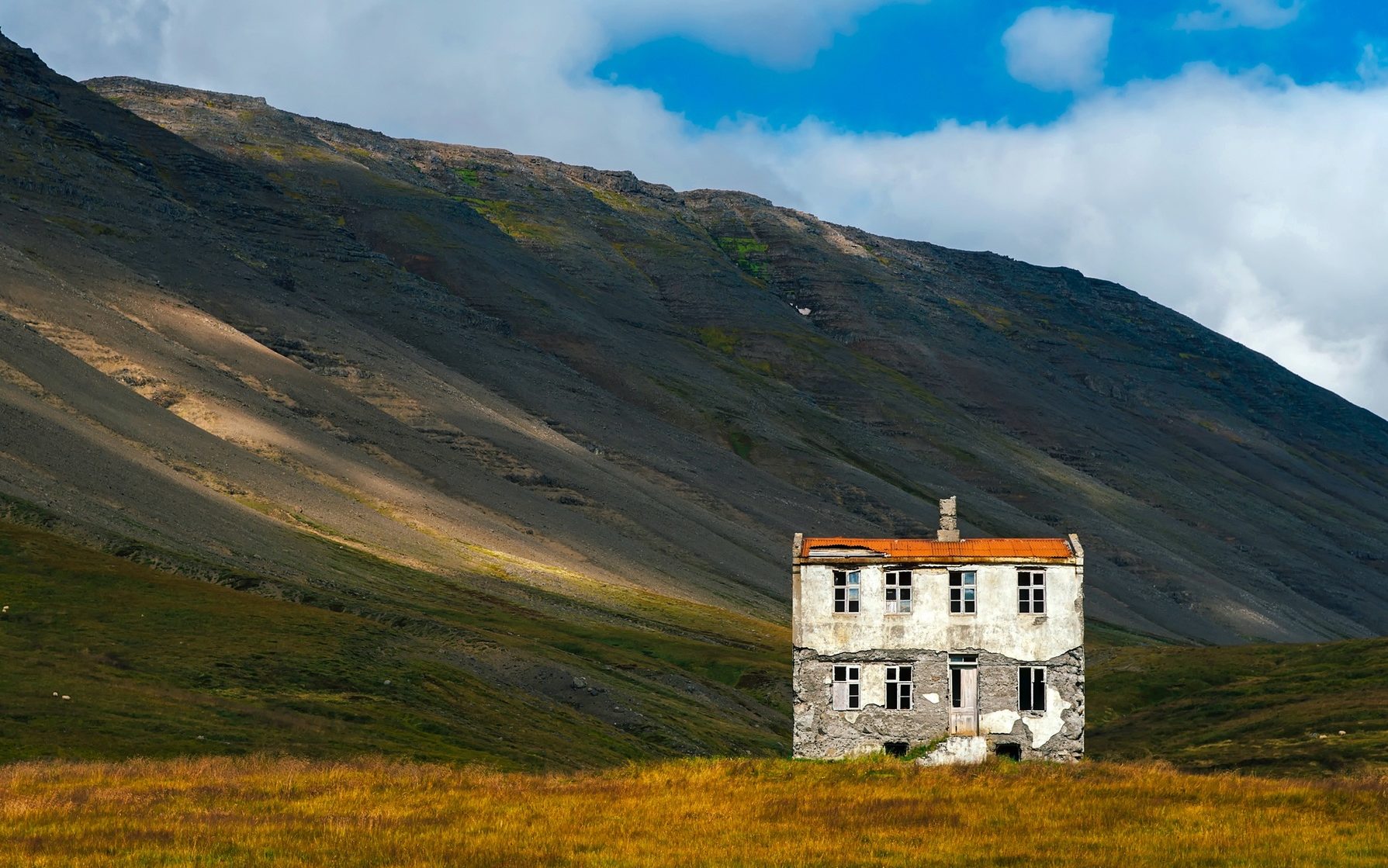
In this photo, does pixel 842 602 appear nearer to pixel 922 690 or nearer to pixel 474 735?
pixel 922 690

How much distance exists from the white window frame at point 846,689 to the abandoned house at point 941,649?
0.03 meters

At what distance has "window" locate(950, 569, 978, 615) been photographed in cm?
4600

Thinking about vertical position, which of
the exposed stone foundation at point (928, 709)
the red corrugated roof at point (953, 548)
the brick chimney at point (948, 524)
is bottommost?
the exposed stone foundation at point (928, 709)


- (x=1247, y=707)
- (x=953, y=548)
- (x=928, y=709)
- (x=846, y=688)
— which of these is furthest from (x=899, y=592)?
(x=1247, y=707)

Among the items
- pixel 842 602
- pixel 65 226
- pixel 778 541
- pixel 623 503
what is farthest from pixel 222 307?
pixel 842 602

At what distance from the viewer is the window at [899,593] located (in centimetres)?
4631

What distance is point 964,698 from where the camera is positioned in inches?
1796

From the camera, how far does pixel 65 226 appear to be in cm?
17375

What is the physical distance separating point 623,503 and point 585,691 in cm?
8107

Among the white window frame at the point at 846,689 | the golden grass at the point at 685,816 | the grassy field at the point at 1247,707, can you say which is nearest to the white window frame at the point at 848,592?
the white window frame at the point at 846,689

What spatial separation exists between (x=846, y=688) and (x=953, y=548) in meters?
5.31

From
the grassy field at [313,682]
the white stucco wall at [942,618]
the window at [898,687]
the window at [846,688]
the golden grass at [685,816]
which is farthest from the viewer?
the grassy field at [313,682]

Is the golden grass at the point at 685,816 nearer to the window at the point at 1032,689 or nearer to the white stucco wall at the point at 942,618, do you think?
the window at the point at 1032,689

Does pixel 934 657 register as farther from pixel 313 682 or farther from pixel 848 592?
pixel 313 682
